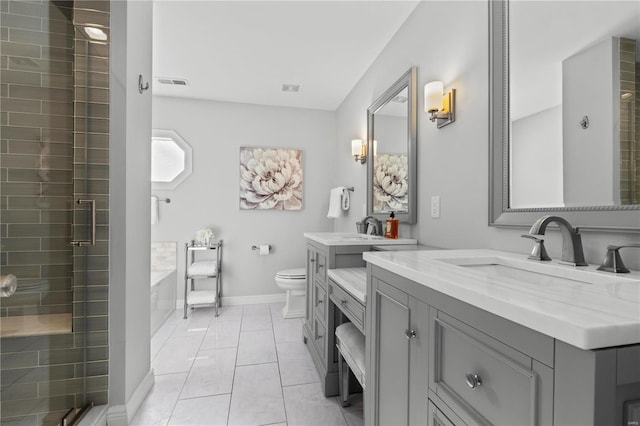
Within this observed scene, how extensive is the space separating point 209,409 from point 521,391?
1.69 metres

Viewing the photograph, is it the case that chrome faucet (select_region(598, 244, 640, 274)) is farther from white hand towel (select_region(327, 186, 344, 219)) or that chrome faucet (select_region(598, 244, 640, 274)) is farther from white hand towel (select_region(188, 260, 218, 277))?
white hand towel (select_region(188, 260, 218, 277))

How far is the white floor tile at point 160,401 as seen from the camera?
159 centimetres

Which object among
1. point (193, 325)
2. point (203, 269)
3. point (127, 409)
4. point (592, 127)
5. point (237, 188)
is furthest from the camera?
point (237, 188)

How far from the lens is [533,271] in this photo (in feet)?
3.27

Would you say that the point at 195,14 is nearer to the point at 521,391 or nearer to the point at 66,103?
the point at 66,103

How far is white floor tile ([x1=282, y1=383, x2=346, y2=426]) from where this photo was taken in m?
1.57

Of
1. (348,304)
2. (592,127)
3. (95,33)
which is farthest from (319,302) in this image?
(95,33)

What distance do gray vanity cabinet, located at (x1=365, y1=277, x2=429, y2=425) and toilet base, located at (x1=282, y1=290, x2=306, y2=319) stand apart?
6.67ft

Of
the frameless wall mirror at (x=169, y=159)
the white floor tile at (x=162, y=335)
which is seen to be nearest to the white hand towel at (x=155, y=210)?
the frameless wall mirror at (x=169, y=159)

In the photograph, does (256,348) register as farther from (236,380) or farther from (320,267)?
(320,267)

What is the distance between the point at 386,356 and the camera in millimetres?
1072

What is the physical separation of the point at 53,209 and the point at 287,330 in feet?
6.77

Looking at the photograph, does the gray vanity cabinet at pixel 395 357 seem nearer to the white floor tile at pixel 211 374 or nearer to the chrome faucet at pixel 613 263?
the chrome faucet at pixel 613 263

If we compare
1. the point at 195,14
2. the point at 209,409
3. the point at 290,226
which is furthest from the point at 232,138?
the point at 209,409
